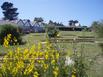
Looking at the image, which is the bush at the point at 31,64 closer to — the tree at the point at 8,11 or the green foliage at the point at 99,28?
the green foliage at the point at 99,28

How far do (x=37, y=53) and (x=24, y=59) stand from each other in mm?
377

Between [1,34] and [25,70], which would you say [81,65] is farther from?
[1,34]

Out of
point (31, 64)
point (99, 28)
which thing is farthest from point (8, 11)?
point (31, 64)

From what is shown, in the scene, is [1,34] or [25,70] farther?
[1,34]

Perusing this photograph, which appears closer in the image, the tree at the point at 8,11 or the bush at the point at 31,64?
the bush at the point at 31,64

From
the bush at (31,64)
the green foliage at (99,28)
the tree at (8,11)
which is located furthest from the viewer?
the tree at (8,11)

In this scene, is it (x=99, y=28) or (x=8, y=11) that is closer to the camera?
(x=99, y=28)

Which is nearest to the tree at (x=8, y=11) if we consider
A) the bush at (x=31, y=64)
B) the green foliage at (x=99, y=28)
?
the green foliage at (x=99, y=28)

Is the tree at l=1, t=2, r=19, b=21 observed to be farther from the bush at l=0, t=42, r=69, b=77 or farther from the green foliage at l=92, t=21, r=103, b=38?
the bush at l=0, t=42, r=69, b=77

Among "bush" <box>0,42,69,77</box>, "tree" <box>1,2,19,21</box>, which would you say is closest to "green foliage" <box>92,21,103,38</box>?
"bush" <box>0,42,69,77</box>

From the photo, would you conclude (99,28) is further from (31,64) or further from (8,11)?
(8,11)

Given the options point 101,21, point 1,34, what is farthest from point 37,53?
point 1,34

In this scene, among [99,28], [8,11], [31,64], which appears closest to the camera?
[31,64]

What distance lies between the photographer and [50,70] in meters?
7.33
